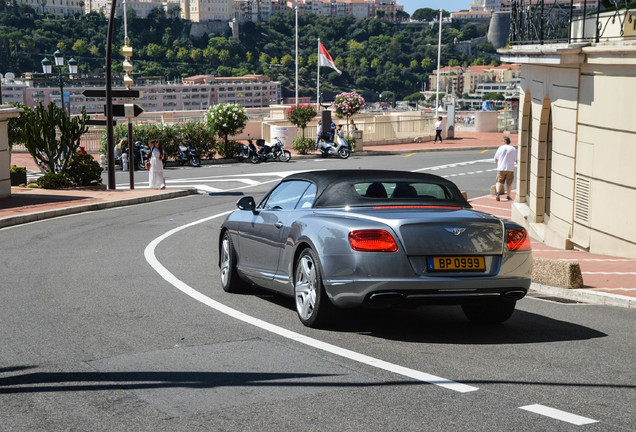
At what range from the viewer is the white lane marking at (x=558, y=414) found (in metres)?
4.84

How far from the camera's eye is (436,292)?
6.94 metres

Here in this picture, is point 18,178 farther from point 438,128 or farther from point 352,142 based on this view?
point 438,128

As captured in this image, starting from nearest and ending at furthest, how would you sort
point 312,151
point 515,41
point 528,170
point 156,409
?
point 156,409 < point 515,41 < point 528,170 < point 312,151

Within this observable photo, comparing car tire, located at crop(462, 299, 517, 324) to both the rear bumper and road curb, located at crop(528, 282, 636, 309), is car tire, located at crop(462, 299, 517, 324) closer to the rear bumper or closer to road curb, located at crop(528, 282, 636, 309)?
the rear bumper

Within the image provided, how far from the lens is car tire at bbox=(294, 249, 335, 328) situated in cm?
723

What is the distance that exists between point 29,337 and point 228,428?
9.83 feet

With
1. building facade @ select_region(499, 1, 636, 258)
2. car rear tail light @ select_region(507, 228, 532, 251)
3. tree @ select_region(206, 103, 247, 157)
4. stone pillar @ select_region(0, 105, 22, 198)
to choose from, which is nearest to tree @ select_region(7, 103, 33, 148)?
stone pillar @ select_region(0, 105, 22, 198)

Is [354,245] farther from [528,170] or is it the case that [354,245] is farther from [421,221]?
[528,170]

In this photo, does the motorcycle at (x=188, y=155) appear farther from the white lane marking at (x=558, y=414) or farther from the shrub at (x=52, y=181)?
the white lane marking at (x=558, y=414)

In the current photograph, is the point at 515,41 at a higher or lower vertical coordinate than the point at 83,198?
higher

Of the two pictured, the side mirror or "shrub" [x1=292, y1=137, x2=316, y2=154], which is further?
"shrub" [x1=292, y1=137, x2=316, y2=154]

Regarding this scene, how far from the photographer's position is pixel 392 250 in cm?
690

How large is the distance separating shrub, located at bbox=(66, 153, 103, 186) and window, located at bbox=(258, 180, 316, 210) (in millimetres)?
17917

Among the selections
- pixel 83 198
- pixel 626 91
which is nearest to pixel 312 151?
pixel 83 198
